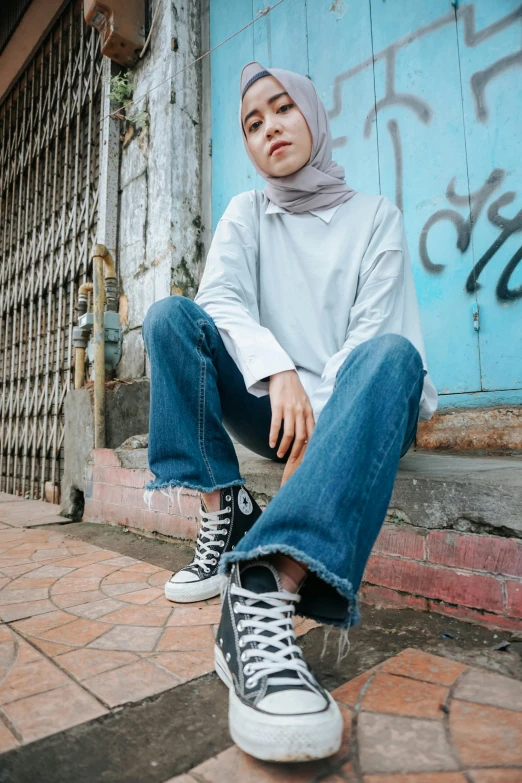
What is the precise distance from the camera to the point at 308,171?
1.59 meters

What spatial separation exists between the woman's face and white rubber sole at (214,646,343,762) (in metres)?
1.46

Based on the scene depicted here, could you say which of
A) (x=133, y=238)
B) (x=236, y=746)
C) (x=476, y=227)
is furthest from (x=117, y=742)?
(x=133, y=238)

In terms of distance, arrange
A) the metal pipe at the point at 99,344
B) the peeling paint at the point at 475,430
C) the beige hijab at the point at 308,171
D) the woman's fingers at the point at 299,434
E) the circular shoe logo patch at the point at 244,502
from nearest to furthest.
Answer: the woman's fingers at the point at 299,434 < the circular shoe logo patch at the point at 244,502 < the beige hijab at the point at 308,171 < the peeling paint at the point at 475,430 < the metal pipe at the point at 99,344

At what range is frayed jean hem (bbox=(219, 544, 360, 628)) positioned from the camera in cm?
83

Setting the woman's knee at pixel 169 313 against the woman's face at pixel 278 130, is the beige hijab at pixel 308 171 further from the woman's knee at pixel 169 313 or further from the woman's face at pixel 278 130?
the woman's knee at pixel 169 313

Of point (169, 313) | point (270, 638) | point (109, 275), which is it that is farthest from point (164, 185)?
point (270, 638)

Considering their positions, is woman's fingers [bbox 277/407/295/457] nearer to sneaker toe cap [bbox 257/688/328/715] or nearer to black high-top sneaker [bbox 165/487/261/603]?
black high-top sneaker [bbox 165/487/261/603]

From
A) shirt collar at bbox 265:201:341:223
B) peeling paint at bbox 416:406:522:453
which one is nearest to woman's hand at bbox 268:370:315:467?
shirt collar at bbox 265:201:341:223

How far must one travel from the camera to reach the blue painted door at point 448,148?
2076 mm

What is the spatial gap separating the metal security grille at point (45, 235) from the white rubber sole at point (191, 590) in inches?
125

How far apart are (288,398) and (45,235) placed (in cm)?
470

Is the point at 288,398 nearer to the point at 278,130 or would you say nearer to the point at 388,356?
the point at 388,356

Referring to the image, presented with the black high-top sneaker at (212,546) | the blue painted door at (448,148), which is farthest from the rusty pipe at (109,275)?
the black high-top sneaker at (212,546)

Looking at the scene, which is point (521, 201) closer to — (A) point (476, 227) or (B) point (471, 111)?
(A) point (476, 227)
